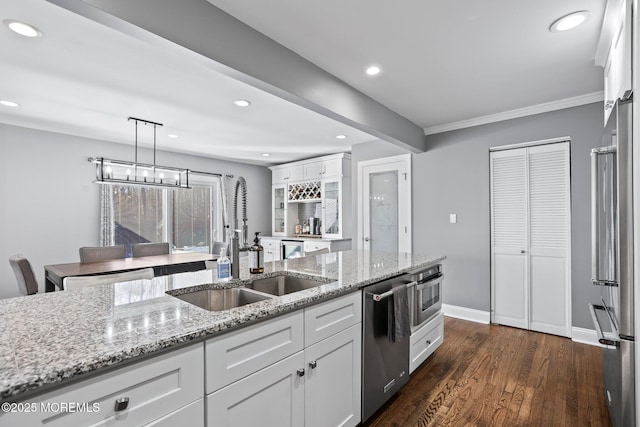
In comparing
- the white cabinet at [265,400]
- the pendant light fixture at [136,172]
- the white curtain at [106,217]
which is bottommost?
the white cabinet at [265,400]

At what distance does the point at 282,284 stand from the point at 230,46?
4.98 ft

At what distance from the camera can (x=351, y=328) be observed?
5.62 ft

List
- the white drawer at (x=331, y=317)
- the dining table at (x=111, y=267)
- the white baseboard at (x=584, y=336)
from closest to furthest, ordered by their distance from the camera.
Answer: the white drawer at (x=331, y=317) < the dining table at (x=111, y=267) < the white baseboard at (x=584, y=336)

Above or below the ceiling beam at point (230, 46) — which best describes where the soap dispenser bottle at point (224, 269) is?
below

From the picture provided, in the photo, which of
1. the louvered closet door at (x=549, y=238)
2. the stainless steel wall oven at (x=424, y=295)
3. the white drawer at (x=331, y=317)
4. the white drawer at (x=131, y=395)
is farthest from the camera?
the louvered closet door at (x=549, y=238)

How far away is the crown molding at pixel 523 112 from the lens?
121 inches

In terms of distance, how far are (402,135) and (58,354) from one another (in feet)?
11.6

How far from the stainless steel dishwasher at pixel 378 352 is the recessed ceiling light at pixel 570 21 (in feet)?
6.25

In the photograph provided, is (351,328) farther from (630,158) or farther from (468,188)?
(468,188)

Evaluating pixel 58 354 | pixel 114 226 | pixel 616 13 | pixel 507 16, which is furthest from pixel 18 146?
pixel 616 13

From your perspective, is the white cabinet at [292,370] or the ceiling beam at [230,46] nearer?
the white cabinet at [292,370]

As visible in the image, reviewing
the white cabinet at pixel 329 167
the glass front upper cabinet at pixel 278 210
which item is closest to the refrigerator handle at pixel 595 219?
the white cabinet at pixel 329 167

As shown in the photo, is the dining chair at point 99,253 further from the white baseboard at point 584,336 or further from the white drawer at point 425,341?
the white baseboard at point 584,336

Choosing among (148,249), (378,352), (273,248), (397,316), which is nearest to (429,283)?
(397,316)
